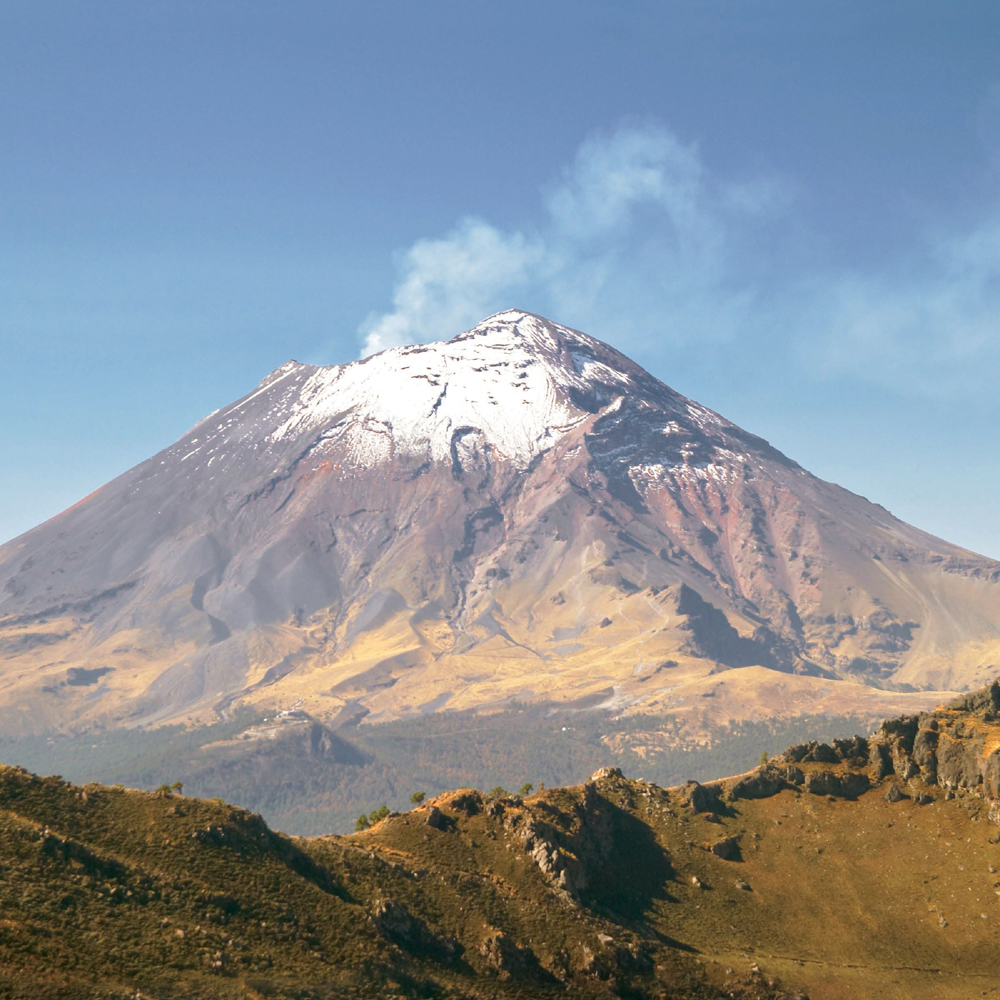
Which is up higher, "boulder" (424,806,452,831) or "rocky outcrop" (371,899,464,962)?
"boulder" (424,806,452,831)

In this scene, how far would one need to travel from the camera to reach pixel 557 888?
126 m

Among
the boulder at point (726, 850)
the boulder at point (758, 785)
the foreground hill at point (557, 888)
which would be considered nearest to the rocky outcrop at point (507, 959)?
the foreground hill at point (557, 888)

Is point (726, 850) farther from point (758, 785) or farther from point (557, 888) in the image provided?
point (557, 888)

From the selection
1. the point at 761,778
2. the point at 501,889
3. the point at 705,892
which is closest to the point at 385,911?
the point at 501,889

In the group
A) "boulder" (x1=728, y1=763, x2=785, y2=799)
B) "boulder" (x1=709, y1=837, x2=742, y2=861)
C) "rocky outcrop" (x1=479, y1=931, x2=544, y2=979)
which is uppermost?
"boulder" (x1=728, y1=763, x2=785, y2=799)

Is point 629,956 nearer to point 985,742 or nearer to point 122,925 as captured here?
point 122,925

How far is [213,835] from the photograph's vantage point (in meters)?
111

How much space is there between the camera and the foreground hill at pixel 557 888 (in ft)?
308

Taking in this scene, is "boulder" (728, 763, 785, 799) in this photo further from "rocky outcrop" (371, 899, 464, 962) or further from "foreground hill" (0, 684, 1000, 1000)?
"rocky outcrop" (371, 899, 464, 962)

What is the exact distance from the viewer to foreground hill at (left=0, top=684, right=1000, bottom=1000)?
93812mm

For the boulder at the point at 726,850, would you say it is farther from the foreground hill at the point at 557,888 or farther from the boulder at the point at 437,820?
the boulder at the point at 437,820

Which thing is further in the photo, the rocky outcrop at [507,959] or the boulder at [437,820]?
the boulder at [437,820]

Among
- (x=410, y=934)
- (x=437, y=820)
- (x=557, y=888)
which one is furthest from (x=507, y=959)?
(x=437, y=820)

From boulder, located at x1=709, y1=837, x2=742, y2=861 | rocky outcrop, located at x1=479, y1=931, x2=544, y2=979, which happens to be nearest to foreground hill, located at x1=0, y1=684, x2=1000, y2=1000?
rocky outcrop, located at x1=479, y1=931, x2=544, y2=979
